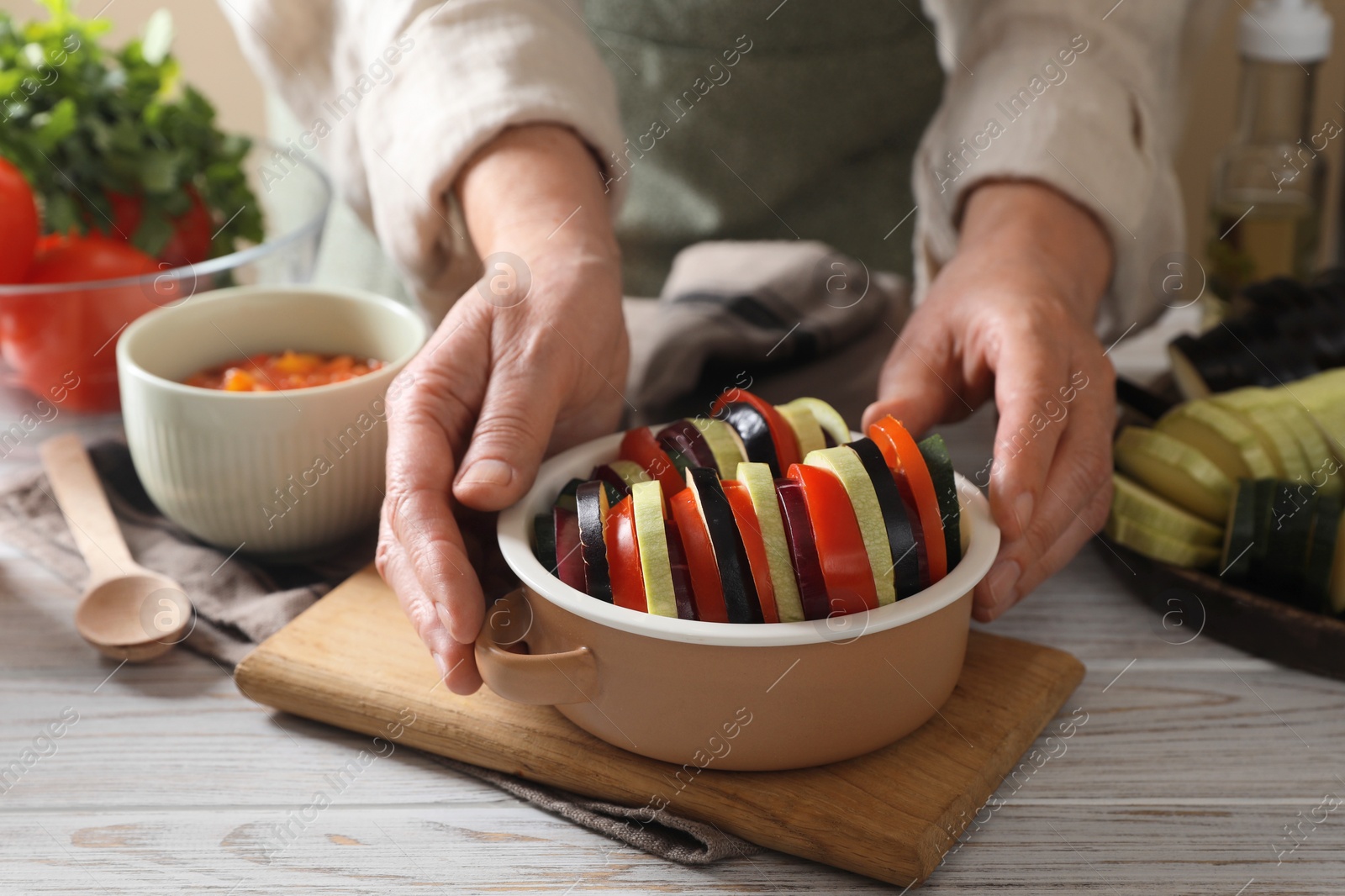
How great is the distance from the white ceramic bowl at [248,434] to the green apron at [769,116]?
568 millimetres

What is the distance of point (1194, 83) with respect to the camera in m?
1.91

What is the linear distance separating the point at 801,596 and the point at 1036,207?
21.9 inches

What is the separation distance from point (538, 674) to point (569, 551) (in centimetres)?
8

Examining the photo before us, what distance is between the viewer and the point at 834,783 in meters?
0.74

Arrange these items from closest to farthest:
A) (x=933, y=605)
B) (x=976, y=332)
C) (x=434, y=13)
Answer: (x=933, y=605)
(x=976, y=332)
(x=434, y=13)

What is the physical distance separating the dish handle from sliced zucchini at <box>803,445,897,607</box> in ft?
0.60

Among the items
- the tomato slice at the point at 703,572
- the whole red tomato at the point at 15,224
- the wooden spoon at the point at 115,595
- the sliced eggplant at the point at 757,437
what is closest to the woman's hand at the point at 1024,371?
the sliced eggplant at the point at 757,437

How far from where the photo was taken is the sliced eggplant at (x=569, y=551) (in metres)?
0.74

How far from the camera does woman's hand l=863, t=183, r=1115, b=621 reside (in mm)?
851

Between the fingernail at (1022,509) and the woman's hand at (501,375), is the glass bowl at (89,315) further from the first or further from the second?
the fingernail at (1022,509)

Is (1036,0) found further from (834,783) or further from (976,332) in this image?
(834,783)

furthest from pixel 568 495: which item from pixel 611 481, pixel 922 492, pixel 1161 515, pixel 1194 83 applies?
pixel 1194 83

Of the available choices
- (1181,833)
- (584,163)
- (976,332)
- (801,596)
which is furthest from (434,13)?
(1181,833)

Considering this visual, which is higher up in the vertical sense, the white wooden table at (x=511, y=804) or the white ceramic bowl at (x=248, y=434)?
the white ceramic bowl at (x=248, y=434)
